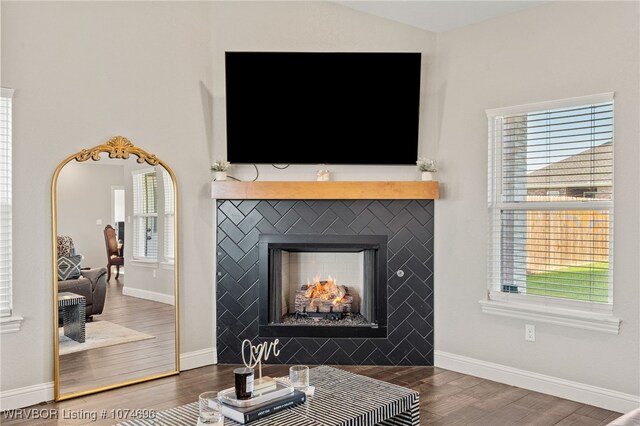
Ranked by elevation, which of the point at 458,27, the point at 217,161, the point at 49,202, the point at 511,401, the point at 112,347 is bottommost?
the point at 511,401

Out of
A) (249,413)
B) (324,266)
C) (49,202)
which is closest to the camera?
(249,413)

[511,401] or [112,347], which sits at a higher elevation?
[112,347]

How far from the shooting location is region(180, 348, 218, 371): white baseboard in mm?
4141

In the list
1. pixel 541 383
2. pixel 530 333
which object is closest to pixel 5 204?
pixel 530 333

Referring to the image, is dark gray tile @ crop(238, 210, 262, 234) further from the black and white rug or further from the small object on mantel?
the small object on mantel

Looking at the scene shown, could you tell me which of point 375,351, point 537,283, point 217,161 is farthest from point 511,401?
point 217,161

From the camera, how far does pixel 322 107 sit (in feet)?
13.8

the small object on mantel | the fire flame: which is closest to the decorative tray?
the small object on mantel

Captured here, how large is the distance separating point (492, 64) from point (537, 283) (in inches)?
66.4

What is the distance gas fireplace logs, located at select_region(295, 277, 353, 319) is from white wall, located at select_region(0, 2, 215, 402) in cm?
79

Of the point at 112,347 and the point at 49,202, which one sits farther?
the point at 112,347

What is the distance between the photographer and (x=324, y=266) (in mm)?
4629

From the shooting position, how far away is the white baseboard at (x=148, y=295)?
3.83m

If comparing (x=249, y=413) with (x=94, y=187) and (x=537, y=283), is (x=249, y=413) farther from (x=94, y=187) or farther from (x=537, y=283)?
(x=537, y=283)
